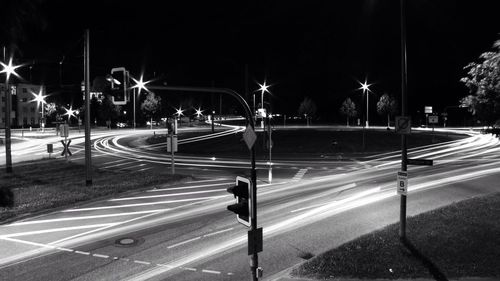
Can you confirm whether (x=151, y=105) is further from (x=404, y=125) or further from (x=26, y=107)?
(x=404, y=125)

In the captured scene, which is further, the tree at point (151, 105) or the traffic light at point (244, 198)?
the tree at point (151, 105)

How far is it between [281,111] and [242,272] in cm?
13935

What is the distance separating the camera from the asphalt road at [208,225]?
36.2 feet

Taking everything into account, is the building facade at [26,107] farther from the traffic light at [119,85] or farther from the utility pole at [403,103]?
the utility pole at [403,103]

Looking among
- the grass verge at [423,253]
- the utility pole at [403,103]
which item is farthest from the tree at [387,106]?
the utility pole at [403,103]

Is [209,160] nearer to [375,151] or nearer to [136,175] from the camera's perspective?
[136,175]

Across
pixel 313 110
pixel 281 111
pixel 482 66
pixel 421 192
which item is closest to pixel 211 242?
pixel 482 66

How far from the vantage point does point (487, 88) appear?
13.7 m

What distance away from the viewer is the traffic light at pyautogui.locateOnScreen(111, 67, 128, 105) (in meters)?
9.50

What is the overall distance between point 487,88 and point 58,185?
816 inches

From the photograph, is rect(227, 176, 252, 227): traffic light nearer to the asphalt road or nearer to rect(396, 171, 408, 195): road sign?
the asphalt road

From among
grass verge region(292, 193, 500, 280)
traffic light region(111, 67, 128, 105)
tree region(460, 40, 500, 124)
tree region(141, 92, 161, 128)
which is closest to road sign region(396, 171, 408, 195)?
grass verge region(292, 193, 500, 280)

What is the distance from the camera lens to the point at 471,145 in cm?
4922

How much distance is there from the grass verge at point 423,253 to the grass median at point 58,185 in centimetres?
1212
